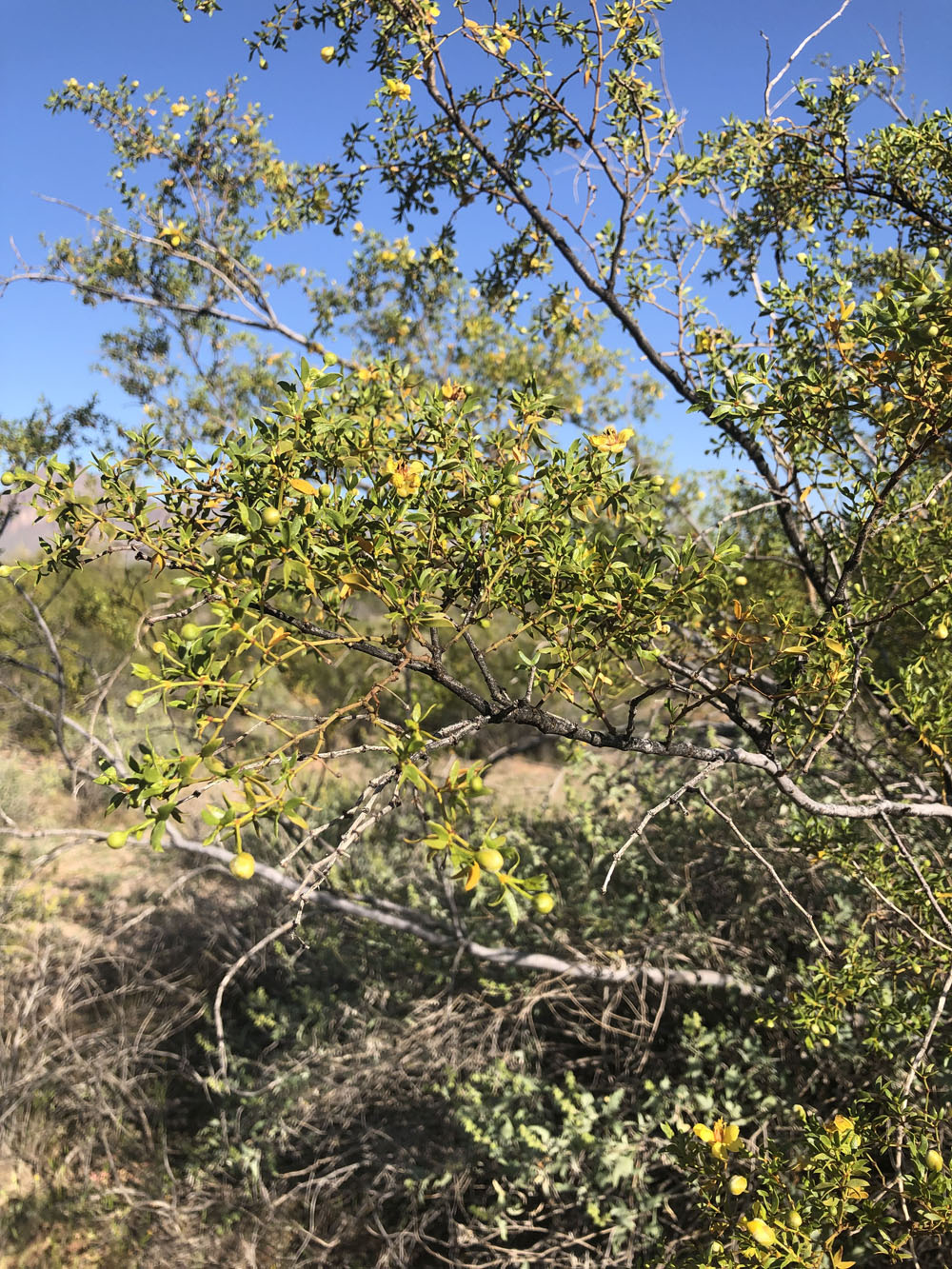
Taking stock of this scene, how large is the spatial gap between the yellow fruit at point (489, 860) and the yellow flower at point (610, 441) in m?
0.84

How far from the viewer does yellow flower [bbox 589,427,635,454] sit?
1.41 meters

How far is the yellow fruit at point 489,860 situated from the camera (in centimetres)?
87

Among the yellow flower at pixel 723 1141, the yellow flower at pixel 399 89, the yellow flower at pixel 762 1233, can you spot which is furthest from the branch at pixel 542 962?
the yellow flower at pixel 399 89

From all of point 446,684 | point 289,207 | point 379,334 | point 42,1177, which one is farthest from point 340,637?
point 379,334

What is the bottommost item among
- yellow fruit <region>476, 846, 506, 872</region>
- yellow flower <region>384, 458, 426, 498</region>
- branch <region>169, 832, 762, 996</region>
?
branch <region>169, 832, 762, 996</region>

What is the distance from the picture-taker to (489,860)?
0.87 m

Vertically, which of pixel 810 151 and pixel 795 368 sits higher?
pixel 810 151

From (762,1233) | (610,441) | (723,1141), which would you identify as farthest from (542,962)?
(610,441)

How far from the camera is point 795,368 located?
265cm

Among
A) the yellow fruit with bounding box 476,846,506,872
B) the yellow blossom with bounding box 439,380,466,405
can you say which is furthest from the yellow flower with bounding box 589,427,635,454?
the yellow fruit with bounding box 476,846,506,872

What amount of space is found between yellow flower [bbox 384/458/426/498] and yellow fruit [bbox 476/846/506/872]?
2.19ft

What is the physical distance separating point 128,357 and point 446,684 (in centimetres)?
659

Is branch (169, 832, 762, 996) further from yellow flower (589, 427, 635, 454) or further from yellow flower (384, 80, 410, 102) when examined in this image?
yellow flower (384, 80, 410, 102)

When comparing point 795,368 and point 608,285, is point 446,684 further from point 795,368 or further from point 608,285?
point 608,285
